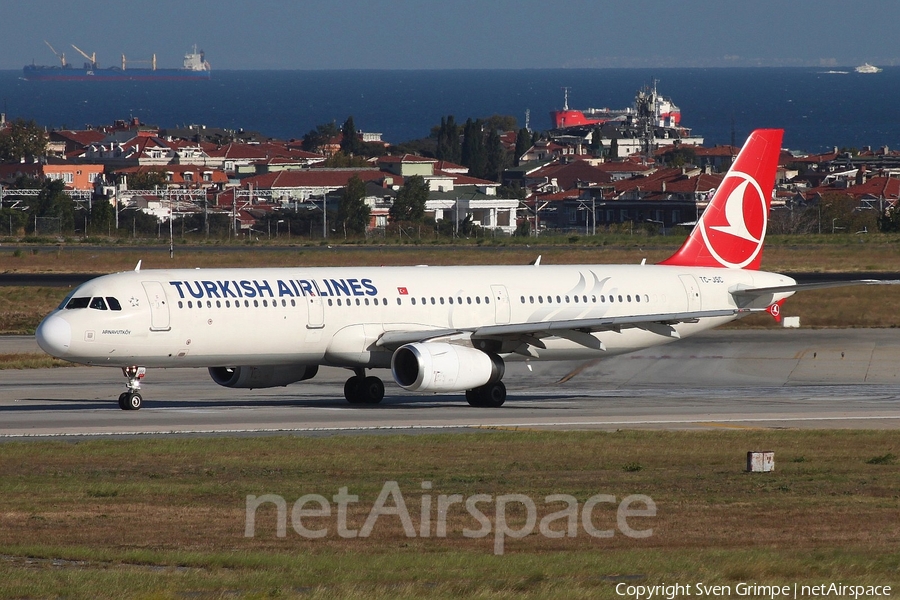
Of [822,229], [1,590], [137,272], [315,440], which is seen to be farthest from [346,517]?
[822,229]

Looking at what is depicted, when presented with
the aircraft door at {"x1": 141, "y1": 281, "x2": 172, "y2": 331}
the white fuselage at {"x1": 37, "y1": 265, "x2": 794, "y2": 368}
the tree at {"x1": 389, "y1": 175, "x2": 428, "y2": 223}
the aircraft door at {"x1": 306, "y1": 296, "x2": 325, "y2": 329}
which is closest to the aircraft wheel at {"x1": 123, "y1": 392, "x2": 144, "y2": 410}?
the white fuselage at {"x1": 37, "y1": 265, "x2": 794, "y2": 368}

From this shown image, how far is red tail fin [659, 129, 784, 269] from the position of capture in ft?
147

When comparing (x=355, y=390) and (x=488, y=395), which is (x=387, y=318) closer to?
(x=355, y=390)

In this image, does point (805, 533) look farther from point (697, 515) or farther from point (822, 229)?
point (822, 229)

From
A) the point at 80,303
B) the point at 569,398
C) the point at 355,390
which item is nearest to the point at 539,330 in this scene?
the point at 569,398

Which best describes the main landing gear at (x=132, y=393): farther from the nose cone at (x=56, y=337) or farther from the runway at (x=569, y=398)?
the nose cone at (x=56, y=337)

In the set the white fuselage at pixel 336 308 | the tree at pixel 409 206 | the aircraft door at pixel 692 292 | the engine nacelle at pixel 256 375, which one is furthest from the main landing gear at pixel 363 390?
the tree at pixel 409 206

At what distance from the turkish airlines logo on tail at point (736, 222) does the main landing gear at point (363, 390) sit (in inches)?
503

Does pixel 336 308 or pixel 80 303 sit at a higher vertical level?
pixel 80 303

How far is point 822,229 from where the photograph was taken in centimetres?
12638

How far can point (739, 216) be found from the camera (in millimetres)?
45312

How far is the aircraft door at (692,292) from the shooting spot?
42.8 metres

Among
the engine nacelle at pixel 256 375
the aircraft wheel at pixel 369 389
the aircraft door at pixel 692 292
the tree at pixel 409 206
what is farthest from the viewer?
the tree at pixel 409 206

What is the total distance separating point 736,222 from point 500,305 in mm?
10040
